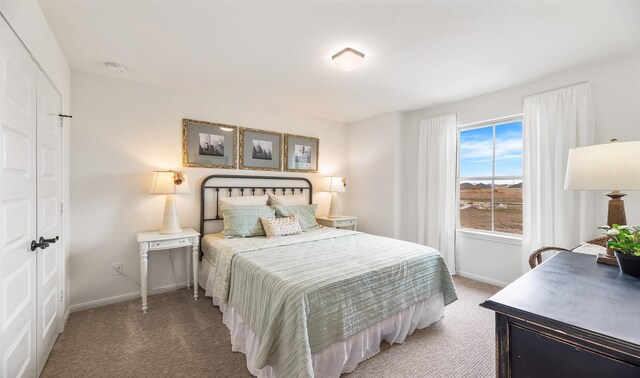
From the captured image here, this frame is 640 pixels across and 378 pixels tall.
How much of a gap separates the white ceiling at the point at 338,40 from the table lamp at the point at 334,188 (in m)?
1.57

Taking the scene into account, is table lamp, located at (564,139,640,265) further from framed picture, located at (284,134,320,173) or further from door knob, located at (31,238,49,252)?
framed picture, located at (284,134,320,173)

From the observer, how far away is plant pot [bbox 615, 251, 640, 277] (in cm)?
126

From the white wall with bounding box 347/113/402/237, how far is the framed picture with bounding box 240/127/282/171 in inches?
59.3

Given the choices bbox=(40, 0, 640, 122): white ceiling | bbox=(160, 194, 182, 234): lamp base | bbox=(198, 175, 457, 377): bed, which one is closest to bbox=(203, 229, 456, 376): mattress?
bbox=(198, 175, 457, 377): bed

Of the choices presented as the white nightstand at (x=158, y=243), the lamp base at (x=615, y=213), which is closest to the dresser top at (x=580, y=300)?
the lamp base at (x=615, y=213)

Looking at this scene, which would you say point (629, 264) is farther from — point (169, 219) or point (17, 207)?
point (169, 219)

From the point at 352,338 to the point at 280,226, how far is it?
161 centimetres

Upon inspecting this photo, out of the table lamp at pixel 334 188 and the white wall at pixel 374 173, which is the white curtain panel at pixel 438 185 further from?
the table lamp at pixel 334 188

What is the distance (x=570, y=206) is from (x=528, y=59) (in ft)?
5.15

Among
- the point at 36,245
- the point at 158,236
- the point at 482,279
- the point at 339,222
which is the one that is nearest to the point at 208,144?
the point at 158,236

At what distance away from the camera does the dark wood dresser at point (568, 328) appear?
809mm

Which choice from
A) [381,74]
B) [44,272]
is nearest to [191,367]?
[44,272]

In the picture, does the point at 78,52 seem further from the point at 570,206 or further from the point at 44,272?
the point at 570,206

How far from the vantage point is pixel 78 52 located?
7.98 feet
